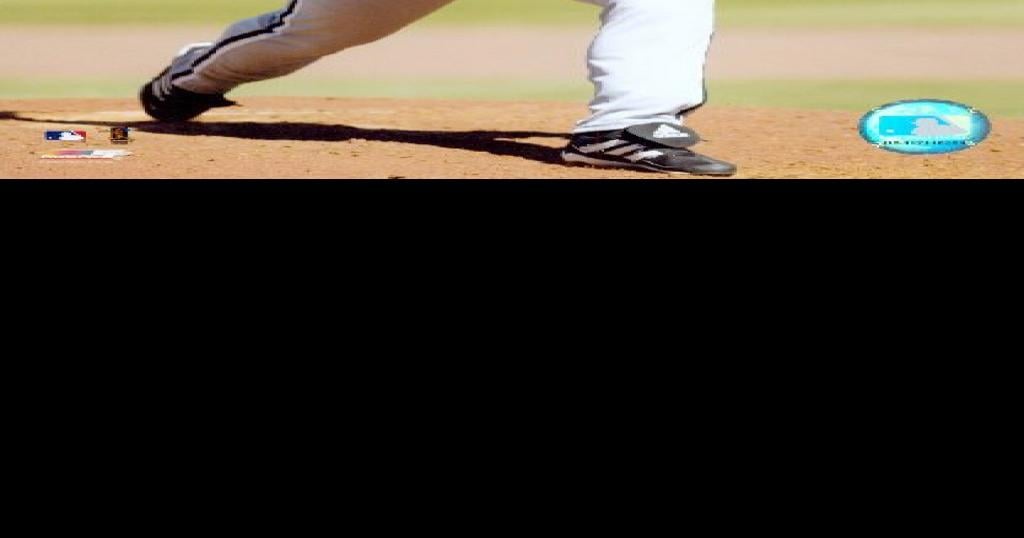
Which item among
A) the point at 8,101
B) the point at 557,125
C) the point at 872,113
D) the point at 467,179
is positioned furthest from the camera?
the point at 8,101

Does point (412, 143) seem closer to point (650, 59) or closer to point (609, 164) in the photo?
point (609, 164)

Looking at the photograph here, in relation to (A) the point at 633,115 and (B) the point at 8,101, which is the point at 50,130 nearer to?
(B) the point at 8,101

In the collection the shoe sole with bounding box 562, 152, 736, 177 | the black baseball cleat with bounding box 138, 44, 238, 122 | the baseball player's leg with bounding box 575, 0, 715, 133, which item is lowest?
the shoe sole with bounding box 562, 152, 736, 177

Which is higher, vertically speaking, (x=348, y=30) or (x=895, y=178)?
(x=348, y=30)

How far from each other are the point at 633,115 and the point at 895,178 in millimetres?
738

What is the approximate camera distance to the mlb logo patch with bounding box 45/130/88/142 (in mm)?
5618

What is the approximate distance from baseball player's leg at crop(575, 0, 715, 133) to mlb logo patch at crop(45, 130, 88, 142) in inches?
68.9

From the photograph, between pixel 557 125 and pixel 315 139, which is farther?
pixel 557 125

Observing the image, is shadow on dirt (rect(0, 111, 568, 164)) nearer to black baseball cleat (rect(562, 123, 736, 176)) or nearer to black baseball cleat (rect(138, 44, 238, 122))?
black baseball cleat (rect(138, 44, 238, 122))

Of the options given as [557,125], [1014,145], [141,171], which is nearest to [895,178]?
[1014,145]

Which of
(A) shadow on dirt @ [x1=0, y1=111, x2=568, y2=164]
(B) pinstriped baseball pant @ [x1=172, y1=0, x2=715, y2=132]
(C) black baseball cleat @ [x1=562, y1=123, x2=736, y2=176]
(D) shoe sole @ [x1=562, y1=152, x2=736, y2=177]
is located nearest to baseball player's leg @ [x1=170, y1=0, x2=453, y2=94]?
(B) pinstriped baseball pant @ [x1=172, y1=0, x2=715, y2=132]

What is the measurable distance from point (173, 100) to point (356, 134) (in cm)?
70

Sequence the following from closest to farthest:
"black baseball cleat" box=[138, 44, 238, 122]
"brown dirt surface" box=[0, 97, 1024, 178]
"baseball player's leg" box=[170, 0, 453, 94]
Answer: "brown dirt surface" box=[0, 97, 1024, 178], "baseball player's leg" box=[170, 0, 453, 94], "black baseball cleat" box=[138, 44, 238, 122]

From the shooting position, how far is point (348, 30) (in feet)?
17.6
